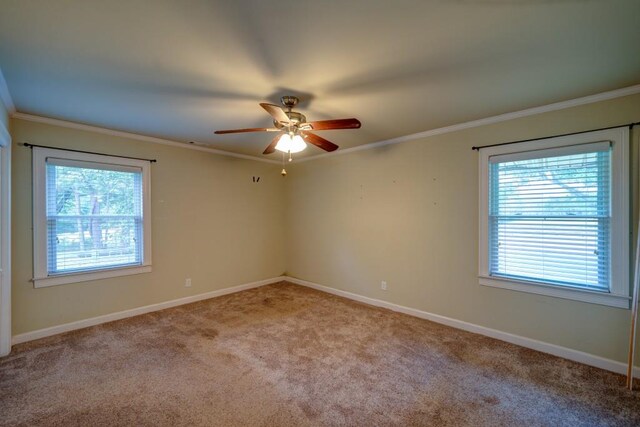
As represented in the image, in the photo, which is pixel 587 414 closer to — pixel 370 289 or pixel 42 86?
pixel 370 289

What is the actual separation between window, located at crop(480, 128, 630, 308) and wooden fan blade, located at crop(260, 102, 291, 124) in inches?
92.3

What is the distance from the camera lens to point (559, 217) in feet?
9.01

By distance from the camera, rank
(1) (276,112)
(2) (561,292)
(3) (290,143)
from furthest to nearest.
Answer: (2) (561,292) < (3) (290,143) < (1) (276,112)

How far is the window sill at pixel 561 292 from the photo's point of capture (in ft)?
8.13

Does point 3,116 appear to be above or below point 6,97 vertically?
below

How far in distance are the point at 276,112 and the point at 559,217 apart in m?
2.88

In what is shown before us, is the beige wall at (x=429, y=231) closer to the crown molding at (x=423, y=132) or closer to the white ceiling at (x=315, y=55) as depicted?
the crown molding at (x=423, y=132)

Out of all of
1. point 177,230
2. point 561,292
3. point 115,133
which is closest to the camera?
point 561,292

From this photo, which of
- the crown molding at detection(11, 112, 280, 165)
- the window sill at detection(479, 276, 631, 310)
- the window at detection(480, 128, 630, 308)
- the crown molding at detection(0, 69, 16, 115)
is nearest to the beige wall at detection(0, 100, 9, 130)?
the crown molding at detection(0, 69, 16, 115)

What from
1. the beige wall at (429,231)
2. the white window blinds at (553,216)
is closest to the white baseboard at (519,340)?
the beige wall at (429,231)

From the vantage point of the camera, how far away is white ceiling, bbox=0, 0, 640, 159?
4.89 feet

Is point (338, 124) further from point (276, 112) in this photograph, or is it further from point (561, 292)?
point (561, 292)

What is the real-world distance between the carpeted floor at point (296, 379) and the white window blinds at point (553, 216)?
2.78 feet

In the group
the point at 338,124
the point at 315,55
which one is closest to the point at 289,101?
the point at 338,124
